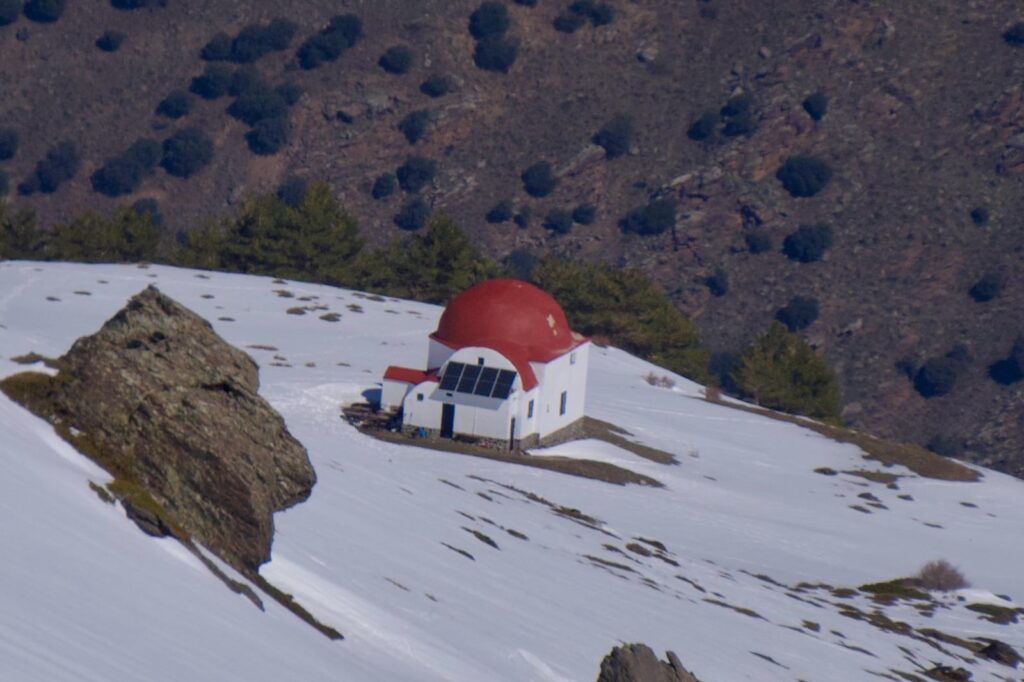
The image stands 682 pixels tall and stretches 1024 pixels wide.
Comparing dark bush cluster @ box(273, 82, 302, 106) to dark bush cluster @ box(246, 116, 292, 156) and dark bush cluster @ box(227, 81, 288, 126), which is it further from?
dark bush cluster @ box(246, 116, 292, 156)

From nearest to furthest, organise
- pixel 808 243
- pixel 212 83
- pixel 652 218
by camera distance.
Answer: pixel 808 243
pixel 652 218
pixel 212 83

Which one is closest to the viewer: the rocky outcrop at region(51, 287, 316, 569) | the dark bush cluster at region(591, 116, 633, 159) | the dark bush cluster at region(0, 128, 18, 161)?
the rocky outcrop at region(51, 287, 316, 569)

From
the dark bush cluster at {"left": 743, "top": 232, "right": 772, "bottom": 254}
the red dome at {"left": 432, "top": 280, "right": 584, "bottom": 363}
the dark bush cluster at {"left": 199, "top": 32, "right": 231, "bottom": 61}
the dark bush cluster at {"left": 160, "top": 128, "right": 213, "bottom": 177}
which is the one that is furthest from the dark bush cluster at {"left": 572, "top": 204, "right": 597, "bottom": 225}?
the red dome at {"left": 432, "top": 280, "right": 584, "bottom": 363}

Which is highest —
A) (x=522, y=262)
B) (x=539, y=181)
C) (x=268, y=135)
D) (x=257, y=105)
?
(x=257, y=105)

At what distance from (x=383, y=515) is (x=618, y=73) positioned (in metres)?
111

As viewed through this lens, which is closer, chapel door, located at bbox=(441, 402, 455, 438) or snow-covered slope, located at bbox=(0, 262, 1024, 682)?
snow-covered slope, located at bbox=(0, 262, 1024, 682)

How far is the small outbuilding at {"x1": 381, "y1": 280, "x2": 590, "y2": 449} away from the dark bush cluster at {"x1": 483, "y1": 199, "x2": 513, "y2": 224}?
69.1 meters

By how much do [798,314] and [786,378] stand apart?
81.5 ft

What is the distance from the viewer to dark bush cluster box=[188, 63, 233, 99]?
5241 inches

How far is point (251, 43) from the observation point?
448 ft

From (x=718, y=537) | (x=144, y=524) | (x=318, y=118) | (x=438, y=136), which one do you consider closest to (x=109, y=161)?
(x=318, y=118)

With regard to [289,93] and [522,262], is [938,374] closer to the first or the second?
[522,262]

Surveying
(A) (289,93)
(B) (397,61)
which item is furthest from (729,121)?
(A) (289,93)

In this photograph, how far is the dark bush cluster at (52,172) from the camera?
126 meters
